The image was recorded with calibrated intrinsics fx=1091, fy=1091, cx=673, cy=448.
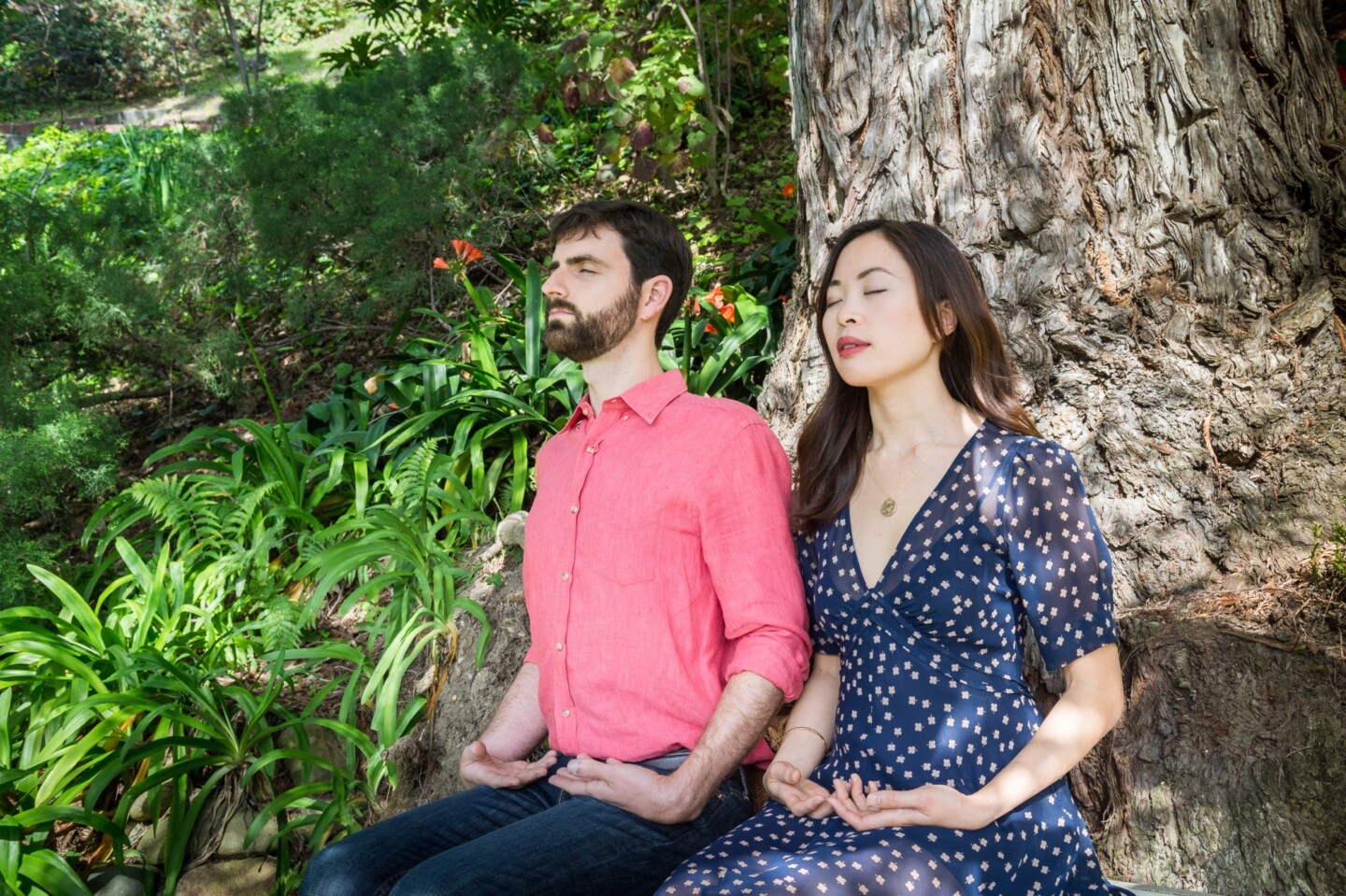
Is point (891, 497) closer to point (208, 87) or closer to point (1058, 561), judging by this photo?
point (1058, 561)

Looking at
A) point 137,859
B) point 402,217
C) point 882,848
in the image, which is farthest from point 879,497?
point 402,217

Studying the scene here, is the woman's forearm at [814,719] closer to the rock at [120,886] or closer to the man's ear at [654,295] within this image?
the man's ear at [654,295]

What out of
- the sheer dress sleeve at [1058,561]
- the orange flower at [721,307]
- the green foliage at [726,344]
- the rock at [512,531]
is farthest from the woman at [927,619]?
the orange flower at [721,307]

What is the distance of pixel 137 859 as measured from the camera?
3525 mm

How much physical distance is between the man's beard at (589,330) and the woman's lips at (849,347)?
54cm

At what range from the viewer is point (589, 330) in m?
2.48

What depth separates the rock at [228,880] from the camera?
342 centimetres

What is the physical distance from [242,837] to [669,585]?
2085 millimetres

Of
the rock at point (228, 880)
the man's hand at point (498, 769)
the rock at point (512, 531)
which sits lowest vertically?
the rock at point (228, 880)

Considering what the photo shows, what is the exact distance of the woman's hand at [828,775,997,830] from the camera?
1.83 metres

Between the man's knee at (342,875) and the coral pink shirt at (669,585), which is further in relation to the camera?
the coral pink shirt at (669,585)

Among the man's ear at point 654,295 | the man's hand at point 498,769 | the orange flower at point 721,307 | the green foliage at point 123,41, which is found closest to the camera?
the man's hand at point 498,769

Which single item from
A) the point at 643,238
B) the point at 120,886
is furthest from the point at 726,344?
the point at 120,886

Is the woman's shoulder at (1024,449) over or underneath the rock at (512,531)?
over
